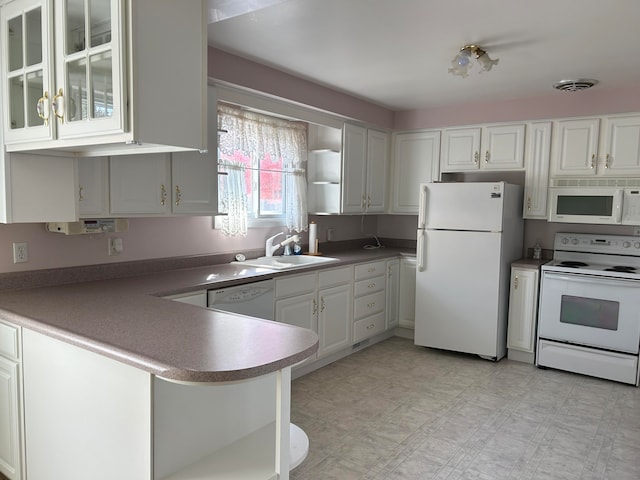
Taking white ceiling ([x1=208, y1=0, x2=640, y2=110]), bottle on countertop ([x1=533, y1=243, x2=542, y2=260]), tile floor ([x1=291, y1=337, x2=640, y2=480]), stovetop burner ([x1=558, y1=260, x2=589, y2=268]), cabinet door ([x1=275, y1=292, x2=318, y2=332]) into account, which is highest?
white ceiling ([x1=208, y1=0, x2=640, y2=110])

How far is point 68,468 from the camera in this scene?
6.06 ft

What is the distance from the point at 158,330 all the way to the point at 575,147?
12.4ft

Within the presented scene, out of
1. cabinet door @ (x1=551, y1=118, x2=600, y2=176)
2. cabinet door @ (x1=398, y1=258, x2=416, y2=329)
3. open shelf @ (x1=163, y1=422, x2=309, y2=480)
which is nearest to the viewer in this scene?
open shelf @ (x1=163, y1=422, x2=309, y2=480)

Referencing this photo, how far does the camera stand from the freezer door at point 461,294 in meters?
4.06

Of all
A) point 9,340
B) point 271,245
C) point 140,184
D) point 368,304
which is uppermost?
point 140,184

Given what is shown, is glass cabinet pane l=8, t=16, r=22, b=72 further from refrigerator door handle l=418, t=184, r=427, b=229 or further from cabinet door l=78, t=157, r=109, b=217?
refrigerator door handle l=418, t=184, r=427, b=229

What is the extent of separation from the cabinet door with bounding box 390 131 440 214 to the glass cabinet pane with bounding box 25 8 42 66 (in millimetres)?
3667

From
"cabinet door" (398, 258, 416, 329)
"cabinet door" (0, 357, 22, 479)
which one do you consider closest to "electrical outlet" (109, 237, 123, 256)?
"cabinet door" (0, 357, 22, 479)

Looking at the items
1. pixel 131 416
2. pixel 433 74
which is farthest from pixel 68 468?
pixel 433 74

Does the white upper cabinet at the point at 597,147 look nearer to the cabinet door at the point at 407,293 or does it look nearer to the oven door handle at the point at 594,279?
the oven door handle at the point at 594,279

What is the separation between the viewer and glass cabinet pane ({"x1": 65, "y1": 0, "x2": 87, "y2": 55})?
177 cm

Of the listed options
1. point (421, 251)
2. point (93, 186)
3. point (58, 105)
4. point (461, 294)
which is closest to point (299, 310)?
point (421, 251)

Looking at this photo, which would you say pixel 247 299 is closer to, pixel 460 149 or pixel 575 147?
pixel 460 149

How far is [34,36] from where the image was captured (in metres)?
1.95
